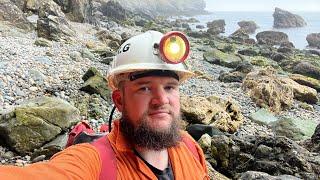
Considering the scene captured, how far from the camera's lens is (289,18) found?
378 ft

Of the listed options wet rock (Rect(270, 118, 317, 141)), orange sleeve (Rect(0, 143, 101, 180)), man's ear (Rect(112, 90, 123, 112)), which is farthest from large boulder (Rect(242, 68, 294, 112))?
orange sleeve (Rect(0, 143, 101, 180))

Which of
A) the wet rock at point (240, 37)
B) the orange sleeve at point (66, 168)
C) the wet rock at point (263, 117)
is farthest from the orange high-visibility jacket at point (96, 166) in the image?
the wet rock at point (240, 37)

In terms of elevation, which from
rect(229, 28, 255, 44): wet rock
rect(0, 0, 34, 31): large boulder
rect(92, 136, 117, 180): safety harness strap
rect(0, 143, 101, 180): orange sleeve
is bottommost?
rect(229, 28, 255, 44): wet rock

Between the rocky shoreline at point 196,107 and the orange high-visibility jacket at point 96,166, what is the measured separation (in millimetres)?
3961

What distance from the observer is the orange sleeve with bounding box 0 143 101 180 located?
2096 mm

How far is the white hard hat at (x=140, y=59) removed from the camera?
10.7 ft

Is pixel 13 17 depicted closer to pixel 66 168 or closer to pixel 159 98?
pixel 159 98

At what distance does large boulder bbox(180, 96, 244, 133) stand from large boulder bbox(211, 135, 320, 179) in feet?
11.6

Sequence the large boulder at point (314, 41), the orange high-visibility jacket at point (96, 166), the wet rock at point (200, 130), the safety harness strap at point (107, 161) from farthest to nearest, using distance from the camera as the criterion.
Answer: the large boulder at point (314, 41) → the wet rock at point (200, 130) → the safety harness strap at point (107, 161) → the orange high-visibility jacket at point (96, 166)

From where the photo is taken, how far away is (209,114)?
1345cm

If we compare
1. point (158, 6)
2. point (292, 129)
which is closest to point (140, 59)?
point (292, 129)

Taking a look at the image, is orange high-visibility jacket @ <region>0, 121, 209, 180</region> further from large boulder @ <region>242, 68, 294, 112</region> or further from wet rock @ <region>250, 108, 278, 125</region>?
large boulder @ <region>242, 68, 294, 112</region>

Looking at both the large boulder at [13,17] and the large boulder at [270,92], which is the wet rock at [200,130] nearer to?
the large boulder at [270,92]

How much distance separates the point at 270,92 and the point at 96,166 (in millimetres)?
16810
